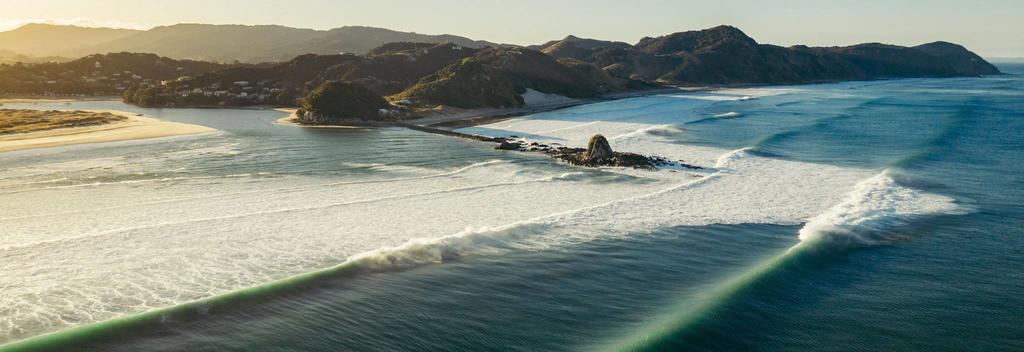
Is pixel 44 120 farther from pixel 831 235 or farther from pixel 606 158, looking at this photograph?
pixel 831 235

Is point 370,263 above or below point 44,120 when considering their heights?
below

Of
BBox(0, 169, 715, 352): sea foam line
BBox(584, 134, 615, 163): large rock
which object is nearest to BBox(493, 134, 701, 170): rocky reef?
BBox(584, 134, 615, 163): large rock

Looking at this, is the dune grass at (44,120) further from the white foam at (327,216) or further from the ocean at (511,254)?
the white foam at (327,216)

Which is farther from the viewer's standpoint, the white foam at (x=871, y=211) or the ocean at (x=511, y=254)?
the white foam at (x=871, y=211)

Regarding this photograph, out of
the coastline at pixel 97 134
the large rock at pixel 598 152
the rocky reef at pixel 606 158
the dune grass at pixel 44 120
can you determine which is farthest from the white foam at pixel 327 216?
the dune grass at pixel 44 120

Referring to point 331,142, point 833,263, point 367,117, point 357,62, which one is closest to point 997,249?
point 833,263

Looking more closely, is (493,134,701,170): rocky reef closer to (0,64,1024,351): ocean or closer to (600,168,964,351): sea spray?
(0,64,1024,351): ocean

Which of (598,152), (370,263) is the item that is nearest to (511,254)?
(370,263)
